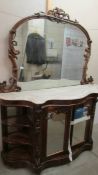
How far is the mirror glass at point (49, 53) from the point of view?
1.80m

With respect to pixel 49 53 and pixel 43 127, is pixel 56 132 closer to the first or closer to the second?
pixel 43 127

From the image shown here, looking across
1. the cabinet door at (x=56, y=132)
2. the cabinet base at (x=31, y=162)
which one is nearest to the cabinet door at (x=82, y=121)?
the cabinet door at (x=56, y=132)

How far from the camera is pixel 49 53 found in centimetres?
195

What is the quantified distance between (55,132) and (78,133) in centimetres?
36

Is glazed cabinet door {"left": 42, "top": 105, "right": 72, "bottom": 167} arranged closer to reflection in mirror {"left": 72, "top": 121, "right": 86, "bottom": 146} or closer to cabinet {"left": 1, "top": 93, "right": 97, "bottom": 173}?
cabinet {"left": 1, "top": 93, "right": 97, "bottom": 173}

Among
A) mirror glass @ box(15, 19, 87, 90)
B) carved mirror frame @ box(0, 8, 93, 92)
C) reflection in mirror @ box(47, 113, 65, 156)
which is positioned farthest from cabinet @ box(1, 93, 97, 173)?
mirror glass @ box(15, 19, 87, 90)

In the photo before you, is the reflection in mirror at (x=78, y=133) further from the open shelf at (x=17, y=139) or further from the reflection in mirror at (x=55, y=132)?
the open shelf at (x=17, y=139)

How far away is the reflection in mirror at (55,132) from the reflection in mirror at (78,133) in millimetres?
201

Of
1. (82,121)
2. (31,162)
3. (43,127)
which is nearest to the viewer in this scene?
(43,127)

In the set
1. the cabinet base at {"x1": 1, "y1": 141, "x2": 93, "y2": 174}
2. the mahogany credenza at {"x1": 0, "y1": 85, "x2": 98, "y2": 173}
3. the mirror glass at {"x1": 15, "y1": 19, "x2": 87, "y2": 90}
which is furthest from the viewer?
the mirror glass at {"x1": 15, "y1": 19, "x2": 87, "y2": 90}

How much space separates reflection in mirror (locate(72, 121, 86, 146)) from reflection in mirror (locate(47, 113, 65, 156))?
201mm

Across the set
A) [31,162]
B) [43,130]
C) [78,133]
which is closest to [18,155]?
[31,162]

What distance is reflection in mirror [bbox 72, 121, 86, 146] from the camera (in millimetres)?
1940

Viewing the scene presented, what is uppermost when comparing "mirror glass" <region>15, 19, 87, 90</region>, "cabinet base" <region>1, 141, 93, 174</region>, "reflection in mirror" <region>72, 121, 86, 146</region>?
"mirror glass" <region>15, 19, 87, 90</region>
